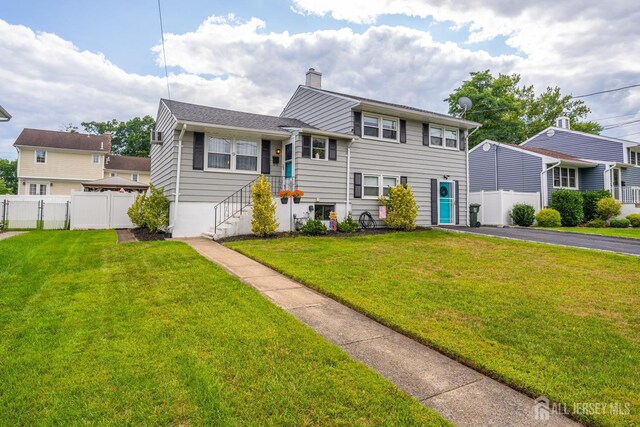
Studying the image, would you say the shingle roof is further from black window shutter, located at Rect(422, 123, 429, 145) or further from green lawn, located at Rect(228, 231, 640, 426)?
black window shutter, located at Rect(422, 123, 429, 145)

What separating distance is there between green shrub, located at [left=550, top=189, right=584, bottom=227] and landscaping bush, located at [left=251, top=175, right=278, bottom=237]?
49.4 ft

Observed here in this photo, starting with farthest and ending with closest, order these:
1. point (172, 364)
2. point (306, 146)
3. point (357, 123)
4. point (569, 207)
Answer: point (569, 207) < point (357, 123) < point (306, 146) < point (172, 364)

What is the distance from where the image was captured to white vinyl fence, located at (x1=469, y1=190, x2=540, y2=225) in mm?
16430

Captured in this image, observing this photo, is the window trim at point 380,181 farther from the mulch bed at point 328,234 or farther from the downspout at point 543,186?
the downspout at point 543,186

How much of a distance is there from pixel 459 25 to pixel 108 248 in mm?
15046

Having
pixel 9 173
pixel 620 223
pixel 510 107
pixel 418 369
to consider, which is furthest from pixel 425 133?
pixel 9 173

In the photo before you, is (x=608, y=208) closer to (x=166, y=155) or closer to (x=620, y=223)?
(x=620, y=223)

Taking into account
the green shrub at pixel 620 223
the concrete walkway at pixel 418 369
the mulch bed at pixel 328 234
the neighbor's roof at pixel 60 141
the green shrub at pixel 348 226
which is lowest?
the concrete walkway at pixel 418 369

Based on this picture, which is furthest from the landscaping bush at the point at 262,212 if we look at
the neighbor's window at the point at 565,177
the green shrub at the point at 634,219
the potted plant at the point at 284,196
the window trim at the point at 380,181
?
the green shrub at the point at 634,219

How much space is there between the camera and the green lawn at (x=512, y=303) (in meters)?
2.70

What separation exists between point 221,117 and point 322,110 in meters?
4.59

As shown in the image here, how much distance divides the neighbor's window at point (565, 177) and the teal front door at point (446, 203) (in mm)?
8062

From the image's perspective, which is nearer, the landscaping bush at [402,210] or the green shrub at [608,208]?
the landscaping bush at [402,210]

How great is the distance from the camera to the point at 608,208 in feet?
54.9
